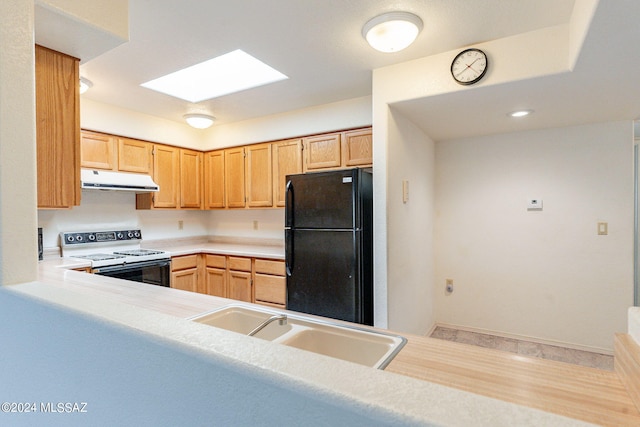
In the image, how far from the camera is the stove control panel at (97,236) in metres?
3.08

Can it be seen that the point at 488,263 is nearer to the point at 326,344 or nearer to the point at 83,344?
the point at 326,344

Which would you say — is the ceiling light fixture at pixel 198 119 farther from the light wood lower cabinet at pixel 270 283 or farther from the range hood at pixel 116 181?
the light wood lower cabinet at pixel 270 283

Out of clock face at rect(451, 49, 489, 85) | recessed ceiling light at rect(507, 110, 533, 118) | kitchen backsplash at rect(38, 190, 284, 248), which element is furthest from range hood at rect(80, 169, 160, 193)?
recessed ceiling light at rect(507, 110, 533, 118)

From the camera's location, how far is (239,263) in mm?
3527

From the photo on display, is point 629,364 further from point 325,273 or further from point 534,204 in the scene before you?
point 534,204

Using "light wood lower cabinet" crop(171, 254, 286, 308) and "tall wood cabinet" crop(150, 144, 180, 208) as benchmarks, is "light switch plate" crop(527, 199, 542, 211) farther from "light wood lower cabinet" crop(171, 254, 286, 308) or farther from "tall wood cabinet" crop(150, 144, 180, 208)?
"tall wood cabinet" crop(150, 144, 180, 208)

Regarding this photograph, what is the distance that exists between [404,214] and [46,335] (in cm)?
237

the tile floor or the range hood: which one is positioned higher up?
the range hood

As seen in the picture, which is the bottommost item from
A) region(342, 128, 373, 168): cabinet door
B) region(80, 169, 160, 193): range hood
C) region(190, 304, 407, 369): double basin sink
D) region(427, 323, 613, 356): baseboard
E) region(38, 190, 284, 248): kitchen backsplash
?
region(427, 323, 613, 356): baseboard

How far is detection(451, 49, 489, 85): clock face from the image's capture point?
80.5 inches

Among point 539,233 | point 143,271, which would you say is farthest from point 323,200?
point 539,233

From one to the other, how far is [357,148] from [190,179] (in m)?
2.23

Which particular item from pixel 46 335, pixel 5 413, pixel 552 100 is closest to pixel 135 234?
pixel 5 413

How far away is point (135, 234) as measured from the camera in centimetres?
365
